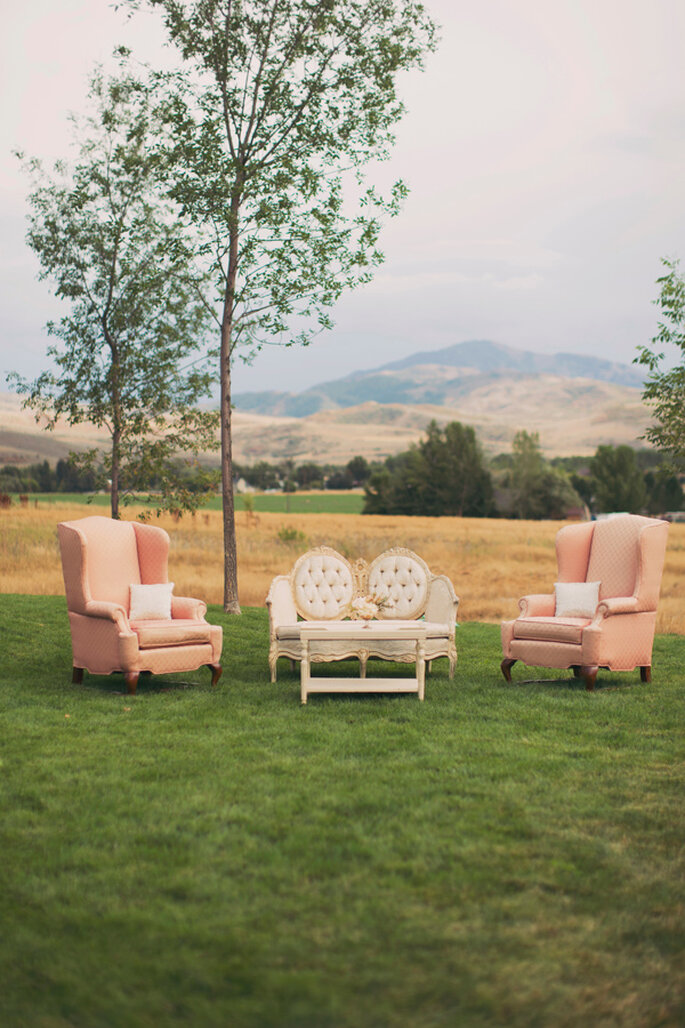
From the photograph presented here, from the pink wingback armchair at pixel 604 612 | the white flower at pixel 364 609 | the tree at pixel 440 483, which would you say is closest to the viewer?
the white flower at pixel 364 609

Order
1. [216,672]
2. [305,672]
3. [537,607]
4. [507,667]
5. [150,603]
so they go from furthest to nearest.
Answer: [537,607] → [507,667] → [150,603] → [216,672] → [305,672]

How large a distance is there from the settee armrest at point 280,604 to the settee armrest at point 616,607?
2453mm

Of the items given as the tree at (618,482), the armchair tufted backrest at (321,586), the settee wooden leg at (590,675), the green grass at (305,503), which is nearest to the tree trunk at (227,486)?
the armchair tufted backrest at (321,586)

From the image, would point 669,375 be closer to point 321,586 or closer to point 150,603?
point 321,586

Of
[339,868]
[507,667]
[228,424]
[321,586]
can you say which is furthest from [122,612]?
[228,424]

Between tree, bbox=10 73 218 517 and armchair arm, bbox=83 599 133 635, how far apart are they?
5589mm

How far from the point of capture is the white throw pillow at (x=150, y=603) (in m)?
7.08

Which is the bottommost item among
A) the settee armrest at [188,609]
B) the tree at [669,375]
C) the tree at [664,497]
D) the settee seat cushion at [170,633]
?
the settee seat cushion at [170,633]

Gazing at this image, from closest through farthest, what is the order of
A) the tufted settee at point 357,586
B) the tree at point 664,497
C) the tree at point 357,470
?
1. the tufted settee at point 357,586
2. the tree at point 664,497
3. the tree at point 357,470

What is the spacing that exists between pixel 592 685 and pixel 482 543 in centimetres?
1749

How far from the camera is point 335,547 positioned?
2122 centimetres

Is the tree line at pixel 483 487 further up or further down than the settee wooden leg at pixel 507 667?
further up

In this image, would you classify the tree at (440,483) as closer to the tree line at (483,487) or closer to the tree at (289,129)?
the tree line at (483,487)

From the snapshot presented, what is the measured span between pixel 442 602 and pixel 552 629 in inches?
36.4
